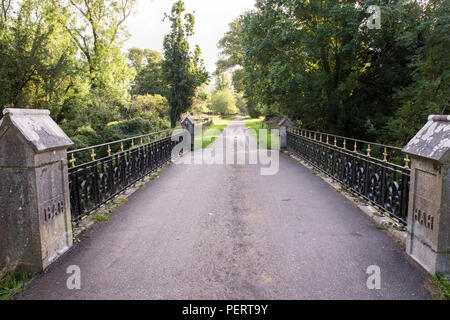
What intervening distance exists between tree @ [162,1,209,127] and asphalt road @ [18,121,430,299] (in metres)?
21.8

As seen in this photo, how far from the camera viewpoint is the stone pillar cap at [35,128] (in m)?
3.63

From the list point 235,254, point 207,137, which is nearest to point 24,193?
point 235,254

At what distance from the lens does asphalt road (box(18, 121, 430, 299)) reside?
342cm

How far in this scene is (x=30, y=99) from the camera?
17.8 m

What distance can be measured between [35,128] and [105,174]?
2751 millimetres

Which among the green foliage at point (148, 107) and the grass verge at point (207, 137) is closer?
the grass verge at point (207, 137)

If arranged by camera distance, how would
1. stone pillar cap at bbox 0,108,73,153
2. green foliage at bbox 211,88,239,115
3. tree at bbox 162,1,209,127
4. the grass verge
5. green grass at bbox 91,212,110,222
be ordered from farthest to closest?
green foliage at bbox 211,88,239,115 → tree at bbox 162,1,209,127 → the grass verge → green grass at bbox 91,212,110,222 → stone pillar cap at bbox 0,108,73,153

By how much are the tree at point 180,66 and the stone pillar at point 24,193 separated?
24.2 m

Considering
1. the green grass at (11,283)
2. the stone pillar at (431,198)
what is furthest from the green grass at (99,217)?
the stone pillar at (431,198)

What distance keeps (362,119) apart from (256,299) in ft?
48.4

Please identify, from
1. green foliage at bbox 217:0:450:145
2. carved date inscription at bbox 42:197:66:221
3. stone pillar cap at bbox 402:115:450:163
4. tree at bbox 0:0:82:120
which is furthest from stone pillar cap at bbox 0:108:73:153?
tree at bbox 0:0:82:120
